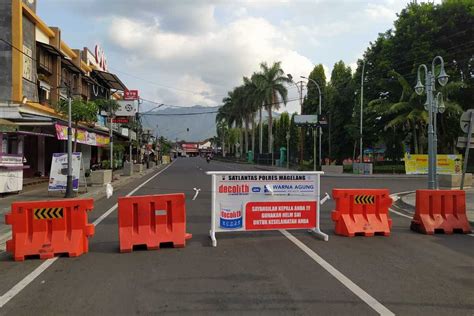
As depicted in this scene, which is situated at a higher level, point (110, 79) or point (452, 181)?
point (110, 79)

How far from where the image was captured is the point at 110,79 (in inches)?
1907

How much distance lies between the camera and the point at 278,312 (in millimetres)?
5070

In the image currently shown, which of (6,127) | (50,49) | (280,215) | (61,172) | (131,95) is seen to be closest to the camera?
(280,215)

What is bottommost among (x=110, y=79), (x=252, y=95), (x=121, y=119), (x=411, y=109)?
(x=121, y=119)

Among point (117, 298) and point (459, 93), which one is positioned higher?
point (459, 93)

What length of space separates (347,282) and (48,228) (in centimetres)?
493

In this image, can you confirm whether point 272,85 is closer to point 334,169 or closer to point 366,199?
point 334,169

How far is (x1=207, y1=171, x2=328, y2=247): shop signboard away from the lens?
900 centimetres

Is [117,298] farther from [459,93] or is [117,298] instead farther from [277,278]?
[459,93]

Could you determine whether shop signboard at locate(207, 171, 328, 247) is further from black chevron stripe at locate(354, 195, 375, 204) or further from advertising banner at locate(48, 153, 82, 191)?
advertising banner at locate(48, 153, 82, 191)

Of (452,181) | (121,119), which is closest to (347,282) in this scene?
(452,181)

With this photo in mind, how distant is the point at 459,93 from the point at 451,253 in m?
38.0

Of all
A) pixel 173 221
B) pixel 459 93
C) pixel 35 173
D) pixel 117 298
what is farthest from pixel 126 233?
pixel 459 93

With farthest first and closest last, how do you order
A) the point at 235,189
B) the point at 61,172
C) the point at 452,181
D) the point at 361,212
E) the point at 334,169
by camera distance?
1. the point at 334,169
2. the point at 452,181
3. the point at 61,172
4. the point at 361,212
5. the point at 235,189
